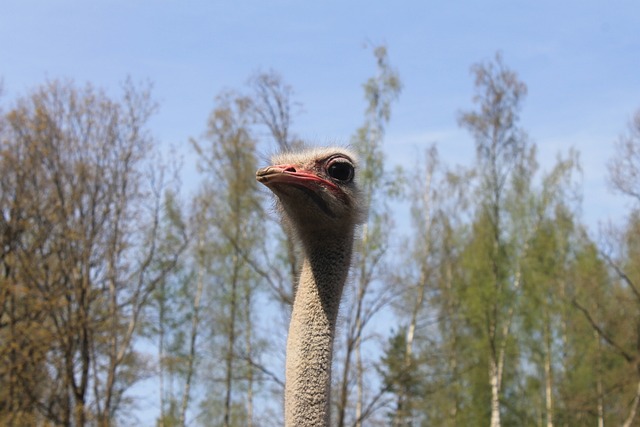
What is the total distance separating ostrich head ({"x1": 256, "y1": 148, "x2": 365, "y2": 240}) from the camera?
4395 mm

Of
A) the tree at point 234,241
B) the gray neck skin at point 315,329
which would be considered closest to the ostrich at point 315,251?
the gray neck skin at point 315,329

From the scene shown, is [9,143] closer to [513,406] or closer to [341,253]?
[341,253]

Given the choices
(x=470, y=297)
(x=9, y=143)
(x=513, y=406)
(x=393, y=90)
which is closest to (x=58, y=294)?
(x=9, y=143)

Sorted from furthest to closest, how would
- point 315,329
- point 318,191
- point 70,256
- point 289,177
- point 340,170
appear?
point 70,256
point 340,170
point 318,191
point 289,177
point 315,329

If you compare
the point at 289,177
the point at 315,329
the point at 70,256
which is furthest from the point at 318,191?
the point at 70,256

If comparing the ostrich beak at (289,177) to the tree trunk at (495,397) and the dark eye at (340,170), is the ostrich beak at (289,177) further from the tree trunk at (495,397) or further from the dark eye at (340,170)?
the tree trunk at (495,397)

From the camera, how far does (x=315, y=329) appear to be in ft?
13.4

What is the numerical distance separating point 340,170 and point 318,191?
20 centimetres

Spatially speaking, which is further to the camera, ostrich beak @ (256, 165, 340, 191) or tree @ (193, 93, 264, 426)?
tree @ (193, 93, 264, 426)

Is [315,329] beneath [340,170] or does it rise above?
beneath

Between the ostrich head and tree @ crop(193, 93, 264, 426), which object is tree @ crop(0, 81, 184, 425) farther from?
the ostrich head

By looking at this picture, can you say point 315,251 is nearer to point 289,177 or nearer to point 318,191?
point 318,191

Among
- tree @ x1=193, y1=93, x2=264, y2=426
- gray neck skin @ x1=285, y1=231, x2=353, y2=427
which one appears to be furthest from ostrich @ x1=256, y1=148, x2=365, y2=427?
tree @ x1=193, y1=93, x2=264, y2=426

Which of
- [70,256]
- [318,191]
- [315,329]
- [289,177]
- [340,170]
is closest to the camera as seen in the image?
[315,329]
